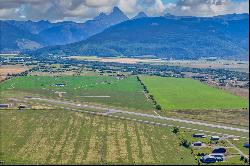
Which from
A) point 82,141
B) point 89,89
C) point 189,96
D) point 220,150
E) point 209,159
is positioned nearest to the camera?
point 209,159

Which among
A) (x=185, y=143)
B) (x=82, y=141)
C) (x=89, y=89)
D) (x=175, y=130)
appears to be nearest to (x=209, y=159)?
(x=185, y=143)

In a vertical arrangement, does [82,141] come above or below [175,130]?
above

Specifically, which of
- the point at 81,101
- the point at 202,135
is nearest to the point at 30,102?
the point at 81,101

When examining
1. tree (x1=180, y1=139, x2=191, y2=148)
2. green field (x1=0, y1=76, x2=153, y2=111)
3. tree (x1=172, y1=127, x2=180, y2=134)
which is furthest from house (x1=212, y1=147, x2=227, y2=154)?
green field (x1=0, y1=76, x2=153, y2=111)

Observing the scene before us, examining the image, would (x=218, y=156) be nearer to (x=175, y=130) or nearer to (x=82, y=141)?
(x=175, y=130)

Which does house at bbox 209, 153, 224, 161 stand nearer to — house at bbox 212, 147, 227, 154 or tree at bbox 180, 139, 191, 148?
house at bbox 212, 147, 227, 154

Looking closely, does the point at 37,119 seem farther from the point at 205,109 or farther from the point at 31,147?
the point at 205,109
